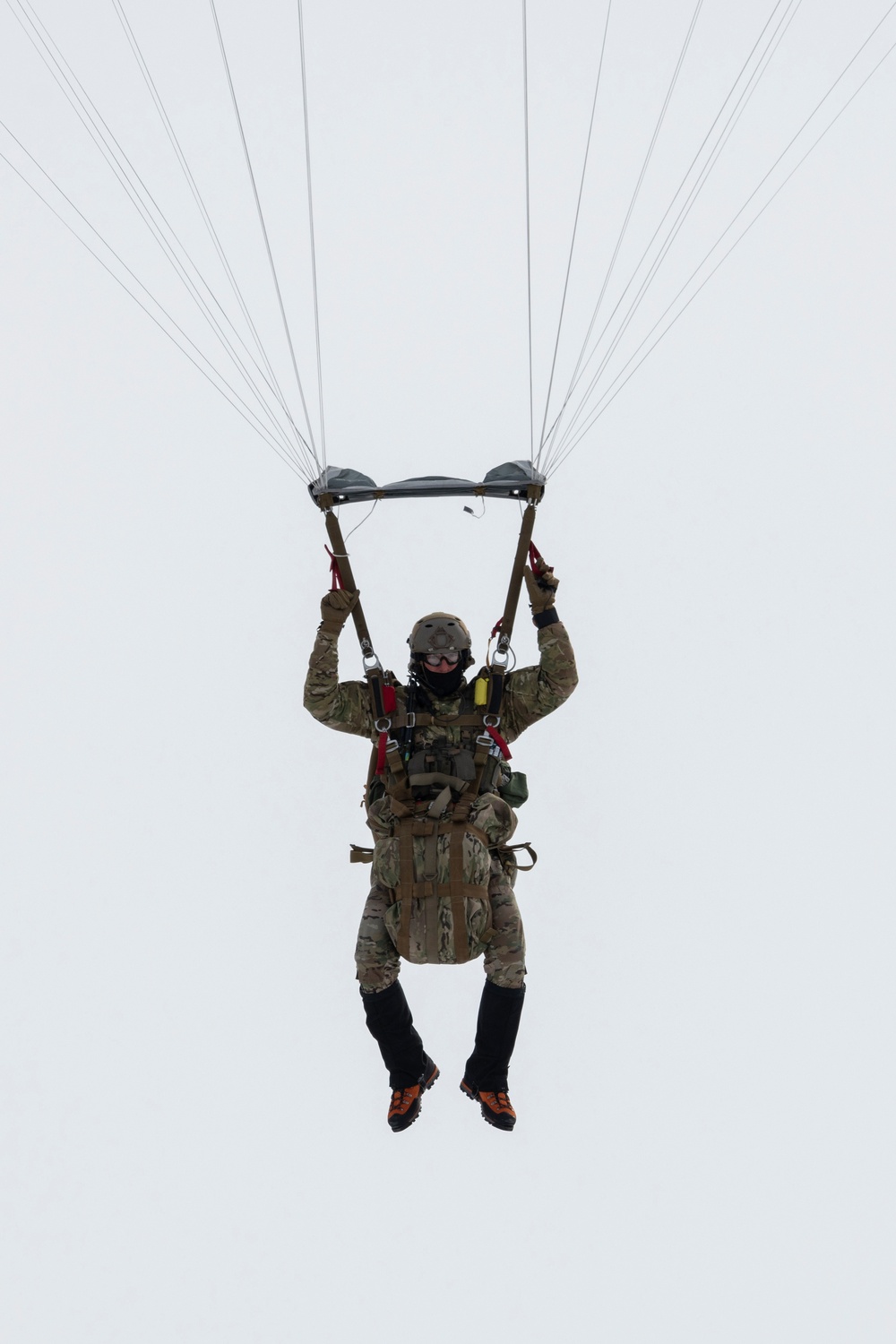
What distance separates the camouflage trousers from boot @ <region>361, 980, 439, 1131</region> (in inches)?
3.6

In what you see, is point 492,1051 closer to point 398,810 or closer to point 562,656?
point 398,810

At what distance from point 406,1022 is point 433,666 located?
2145 mm

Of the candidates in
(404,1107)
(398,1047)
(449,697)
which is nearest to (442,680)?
(449,697)

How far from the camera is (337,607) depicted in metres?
6.66

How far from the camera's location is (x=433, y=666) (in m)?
6.87

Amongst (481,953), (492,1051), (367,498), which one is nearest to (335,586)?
(367,498)

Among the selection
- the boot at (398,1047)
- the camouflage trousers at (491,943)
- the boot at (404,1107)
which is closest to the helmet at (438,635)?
the camouflage trousers at (491,943)

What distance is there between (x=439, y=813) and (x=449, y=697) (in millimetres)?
755

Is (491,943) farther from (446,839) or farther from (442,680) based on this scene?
(442,680)

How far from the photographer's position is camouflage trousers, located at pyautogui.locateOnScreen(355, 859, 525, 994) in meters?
6.78

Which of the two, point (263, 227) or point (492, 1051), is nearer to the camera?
point (263, 227)

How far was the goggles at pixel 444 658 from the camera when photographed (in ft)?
22.4

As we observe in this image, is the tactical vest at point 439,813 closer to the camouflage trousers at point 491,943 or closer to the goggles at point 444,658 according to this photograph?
the camouflage trousers at point 491,943

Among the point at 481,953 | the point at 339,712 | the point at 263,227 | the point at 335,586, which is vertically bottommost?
the point at 481,953
